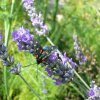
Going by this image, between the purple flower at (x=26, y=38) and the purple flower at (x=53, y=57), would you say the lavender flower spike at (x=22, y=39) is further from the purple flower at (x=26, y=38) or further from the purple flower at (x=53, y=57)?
the purple flower at (x=53, y=57)

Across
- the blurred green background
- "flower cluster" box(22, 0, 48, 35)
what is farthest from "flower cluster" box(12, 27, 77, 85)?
the blurred green background

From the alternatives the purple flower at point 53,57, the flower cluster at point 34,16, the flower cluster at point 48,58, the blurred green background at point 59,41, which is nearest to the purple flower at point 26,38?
the flower cluster at point 48,58

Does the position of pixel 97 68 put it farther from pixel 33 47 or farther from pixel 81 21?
pixel 33 47

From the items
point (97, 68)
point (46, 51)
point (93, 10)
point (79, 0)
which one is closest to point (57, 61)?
point (46, 51)

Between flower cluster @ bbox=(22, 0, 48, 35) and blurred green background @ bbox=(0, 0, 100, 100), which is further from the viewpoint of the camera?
blurred green background @ bbox=(0, 0, 100, 100)

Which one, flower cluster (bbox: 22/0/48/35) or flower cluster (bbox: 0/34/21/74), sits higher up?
flower cluster (bbox: 22/0/48/35)

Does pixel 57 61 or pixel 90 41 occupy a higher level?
pixel 57 61

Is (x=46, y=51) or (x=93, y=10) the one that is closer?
(x=46, y=51)

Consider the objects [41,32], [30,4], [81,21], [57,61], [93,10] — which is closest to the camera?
[57,61]

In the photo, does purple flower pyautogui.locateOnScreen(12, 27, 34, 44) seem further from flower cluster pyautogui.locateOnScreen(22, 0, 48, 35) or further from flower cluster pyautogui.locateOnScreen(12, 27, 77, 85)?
flower cluster pyautogui.locateOnScreen(22, 0, 48, 35)
